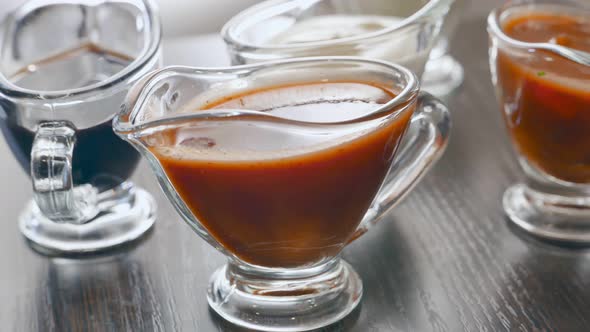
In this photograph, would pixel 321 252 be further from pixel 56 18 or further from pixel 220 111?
pixel 56 18

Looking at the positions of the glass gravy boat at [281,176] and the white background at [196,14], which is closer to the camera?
the glass gravy boat at [281,176]

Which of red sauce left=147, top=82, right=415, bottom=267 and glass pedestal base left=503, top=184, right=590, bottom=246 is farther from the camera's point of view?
glass pedestal base left=503, top=184, right=590, bottom=246

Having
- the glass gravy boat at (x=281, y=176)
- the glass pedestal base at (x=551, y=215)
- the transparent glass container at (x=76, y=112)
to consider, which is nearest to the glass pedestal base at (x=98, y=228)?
the transparent glass container at (x=76, y=112)

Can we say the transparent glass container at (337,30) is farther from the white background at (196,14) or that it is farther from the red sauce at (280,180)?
the white background at (196,14)

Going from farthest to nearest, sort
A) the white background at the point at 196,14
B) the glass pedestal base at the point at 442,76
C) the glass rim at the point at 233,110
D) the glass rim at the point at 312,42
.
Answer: the white background at the point at 196,14 < the glass pedestal base at the point at 442,76 < the glass rim at the point at 312,42 < the glass rim at the point at 233,110

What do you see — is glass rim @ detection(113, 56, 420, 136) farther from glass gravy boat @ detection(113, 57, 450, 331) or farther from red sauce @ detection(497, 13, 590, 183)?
red sauce @ detection(497, 13, 590, 183)

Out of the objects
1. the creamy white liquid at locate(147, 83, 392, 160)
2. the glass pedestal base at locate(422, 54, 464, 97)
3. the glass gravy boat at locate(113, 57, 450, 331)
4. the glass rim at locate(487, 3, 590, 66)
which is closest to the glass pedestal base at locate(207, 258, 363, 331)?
the glass gravy boat at locate(113, 57, 450, 331)
